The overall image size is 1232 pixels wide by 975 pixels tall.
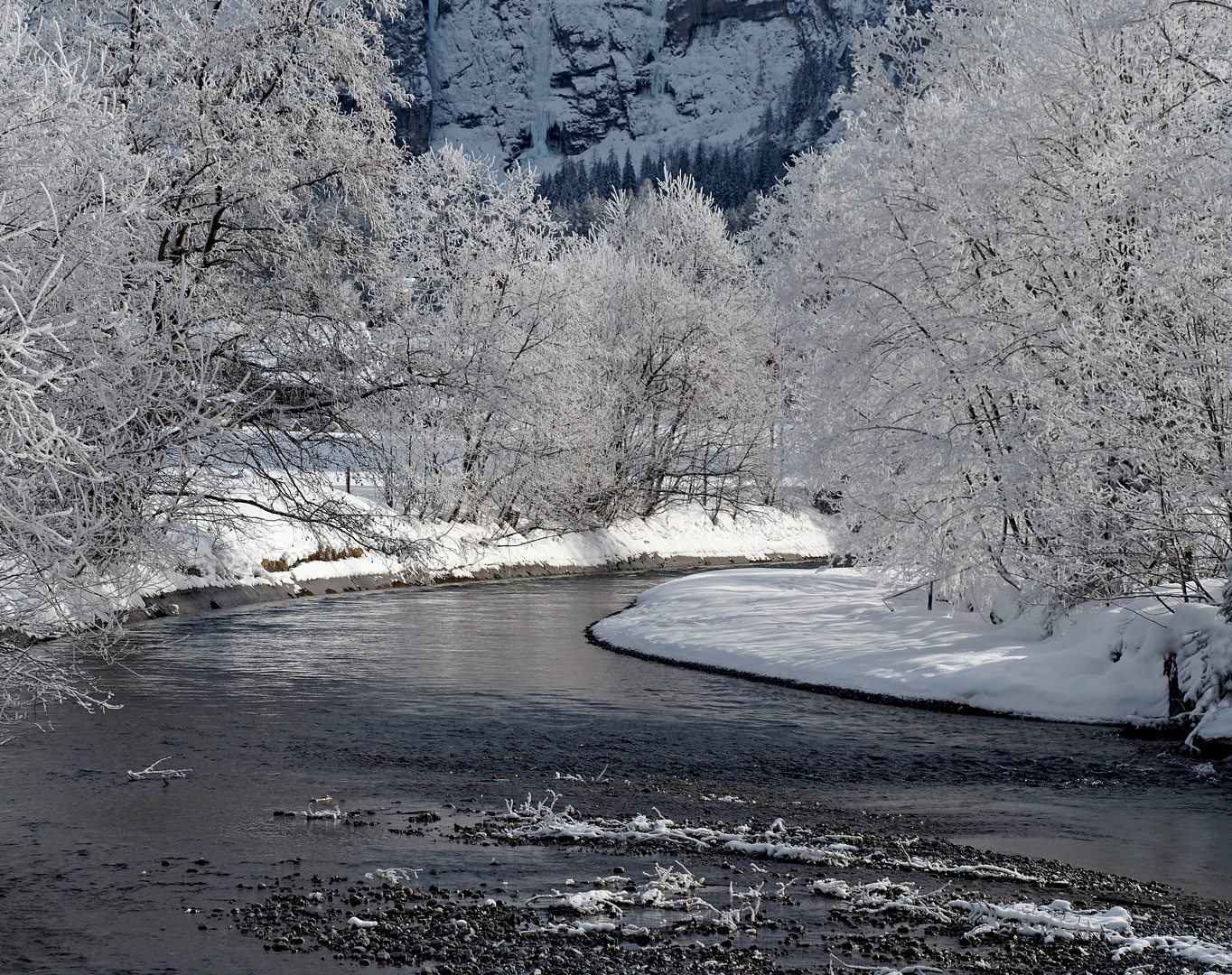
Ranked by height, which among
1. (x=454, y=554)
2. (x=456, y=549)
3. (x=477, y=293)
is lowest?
(x=454, y=554)

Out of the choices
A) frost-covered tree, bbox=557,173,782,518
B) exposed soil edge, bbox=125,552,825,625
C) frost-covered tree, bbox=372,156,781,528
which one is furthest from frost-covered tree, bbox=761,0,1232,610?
frost-covered tree, bbox=557,173,782,518

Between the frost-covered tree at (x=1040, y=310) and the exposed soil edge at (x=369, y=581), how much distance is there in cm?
934

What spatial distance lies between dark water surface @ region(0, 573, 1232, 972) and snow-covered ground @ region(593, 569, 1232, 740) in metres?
0.77

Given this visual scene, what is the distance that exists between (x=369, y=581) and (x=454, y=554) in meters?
3.50

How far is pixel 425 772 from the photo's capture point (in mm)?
12969

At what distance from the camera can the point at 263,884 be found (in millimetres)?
8930

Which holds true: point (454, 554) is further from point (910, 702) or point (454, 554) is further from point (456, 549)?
point (910, 702)

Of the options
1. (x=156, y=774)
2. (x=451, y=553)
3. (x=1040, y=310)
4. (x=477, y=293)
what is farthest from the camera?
(x=477, y=293)

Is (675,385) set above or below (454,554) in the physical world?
above

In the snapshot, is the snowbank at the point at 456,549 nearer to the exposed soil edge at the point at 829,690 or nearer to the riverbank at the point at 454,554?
the riverbank at the point at 454,554

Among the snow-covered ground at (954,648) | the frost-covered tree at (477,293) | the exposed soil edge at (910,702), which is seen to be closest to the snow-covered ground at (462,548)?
the frost-covered tree at (477,293)

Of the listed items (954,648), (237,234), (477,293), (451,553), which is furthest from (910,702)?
(477,293)

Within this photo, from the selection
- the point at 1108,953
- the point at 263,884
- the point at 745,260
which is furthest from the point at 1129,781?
the point at 745,260

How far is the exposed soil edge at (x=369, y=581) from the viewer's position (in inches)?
1044
